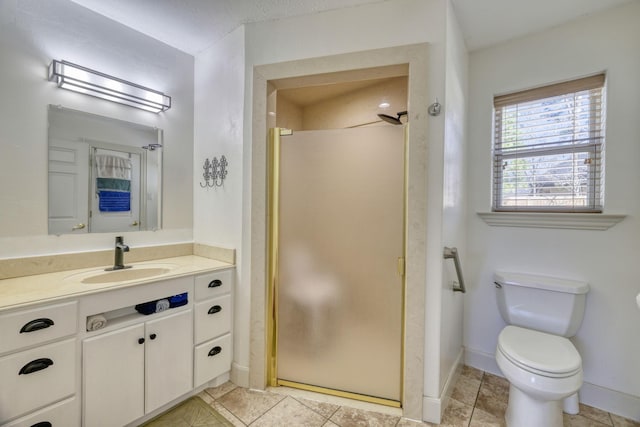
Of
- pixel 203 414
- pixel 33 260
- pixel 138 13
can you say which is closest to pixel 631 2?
pixel 138 13

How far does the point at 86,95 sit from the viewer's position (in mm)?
1812

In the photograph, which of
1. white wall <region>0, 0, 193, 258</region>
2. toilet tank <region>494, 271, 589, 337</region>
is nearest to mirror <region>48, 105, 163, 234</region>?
white wall <region>0, 0, 193, 258</region>

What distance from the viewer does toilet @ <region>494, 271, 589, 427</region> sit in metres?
1.39

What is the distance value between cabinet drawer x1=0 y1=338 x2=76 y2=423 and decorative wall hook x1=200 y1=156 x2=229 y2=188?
4.12 ft

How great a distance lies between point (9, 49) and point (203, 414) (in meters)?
2.35

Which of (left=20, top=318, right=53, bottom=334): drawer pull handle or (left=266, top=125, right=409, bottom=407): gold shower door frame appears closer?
(left=20, top=318, right=53, bottom=334): drawer pull handle

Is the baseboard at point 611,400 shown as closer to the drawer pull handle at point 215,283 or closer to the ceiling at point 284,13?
the ceiling at point 284,13

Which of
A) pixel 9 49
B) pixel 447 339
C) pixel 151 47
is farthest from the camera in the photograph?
pixel 151 47

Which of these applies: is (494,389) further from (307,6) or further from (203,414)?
(307,6)

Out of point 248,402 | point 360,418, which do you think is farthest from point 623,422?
point 248,402

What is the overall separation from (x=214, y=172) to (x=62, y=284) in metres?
1.13

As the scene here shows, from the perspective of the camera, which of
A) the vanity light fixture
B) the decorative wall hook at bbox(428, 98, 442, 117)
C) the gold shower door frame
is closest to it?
the decorative wall hook at bbox(428, 98, 442, 117)

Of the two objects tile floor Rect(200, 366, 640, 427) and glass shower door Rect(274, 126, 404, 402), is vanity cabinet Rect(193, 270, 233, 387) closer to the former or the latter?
tile floor Rect(200, 366, 640, 427)

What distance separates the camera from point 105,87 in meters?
1.86
